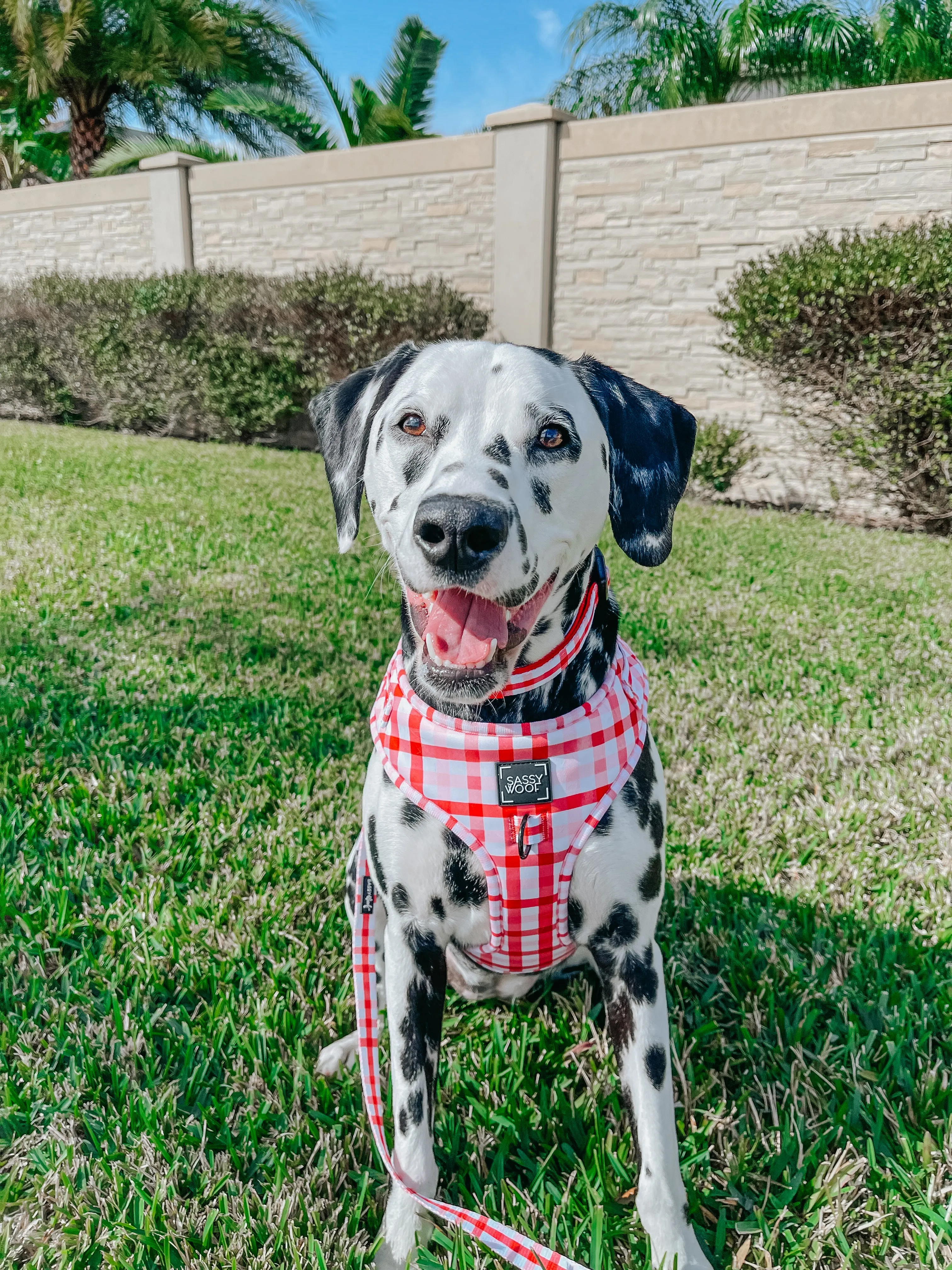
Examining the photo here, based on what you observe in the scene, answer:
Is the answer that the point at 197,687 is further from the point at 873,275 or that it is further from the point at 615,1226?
the point at 873,275

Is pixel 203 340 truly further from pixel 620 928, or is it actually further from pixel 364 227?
pixel 620 928

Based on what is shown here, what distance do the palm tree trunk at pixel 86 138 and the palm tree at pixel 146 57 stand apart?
0.02 m

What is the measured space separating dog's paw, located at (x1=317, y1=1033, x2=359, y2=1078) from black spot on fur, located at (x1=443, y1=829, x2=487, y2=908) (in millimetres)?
647

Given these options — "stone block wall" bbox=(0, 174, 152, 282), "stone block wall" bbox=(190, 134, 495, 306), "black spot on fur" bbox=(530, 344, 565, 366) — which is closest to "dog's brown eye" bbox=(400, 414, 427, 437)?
"black spot on fur" bbox=(530, 344, 565, 366)

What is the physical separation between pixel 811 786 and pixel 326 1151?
2.38m

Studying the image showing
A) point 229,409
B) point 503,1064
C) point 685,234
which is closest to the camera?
point 503,1064

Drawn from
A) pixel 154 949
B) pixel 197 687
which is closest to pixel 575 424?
pixel 154 949

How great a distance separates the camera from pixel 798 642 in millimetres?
4953

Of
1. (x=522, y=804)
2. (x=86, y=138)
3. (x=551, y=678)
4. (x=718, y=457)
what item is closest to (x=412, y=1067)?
(x=522, y=804)

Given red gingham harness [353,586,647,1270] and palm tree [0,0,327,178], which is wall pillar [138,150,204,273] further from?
red gingham harness [353,586,647,1270]

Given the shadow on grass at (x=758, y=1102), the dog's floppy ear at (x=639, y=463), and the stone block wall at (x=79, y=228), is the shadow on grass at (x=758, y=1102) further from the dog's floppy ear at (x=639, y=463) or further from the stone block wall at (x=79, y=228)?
the stone block wall at (x=79, y=228)

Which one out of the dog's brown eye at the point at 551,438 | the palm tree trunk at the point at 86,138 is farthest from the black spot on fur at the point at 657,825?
the palm tree trunk at the point at 86,138

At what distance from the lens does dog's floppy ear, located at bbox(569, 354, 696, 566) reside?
1754 millimetres

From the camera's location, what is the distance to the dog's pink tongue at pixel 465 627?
1570 mm
